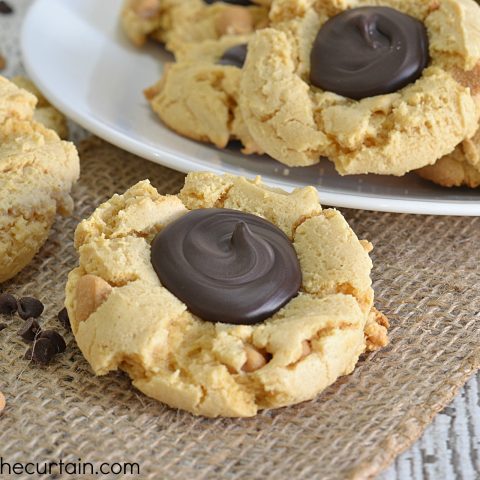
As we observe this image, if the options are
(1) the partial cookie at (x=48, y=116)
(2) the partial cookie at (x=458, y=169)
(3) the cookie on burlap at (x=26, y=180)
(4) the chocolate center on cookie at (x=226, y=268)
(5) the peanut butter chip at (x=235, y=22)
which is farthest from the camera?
(5) the peanut butter chip at (x=235, y=22)

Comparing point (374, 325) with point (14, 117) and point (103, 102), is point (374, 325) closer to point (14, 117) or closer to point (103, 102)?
point (14, 117)

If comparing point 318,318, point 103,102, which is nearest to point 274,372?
point 318,318

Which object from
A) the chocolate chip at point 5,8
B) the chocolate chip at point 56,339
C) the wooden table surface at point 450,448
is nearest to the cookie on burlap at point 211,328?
the chocolate chip at point 56,339

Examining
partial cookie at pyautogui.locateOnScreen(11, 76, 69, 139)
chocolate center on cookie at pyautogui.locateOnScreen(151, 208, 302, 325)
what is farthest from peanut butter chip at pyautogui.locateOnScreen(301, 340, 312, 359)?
partial cookie at pyautogui.locateOnScreen(11, 76, 69, 139)

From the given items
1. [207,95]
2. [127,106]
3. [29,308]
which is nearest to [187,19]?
[127,106]

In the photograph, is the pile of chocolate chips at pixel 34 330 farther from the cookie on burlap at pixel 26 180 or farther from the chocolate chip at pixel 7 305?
the cookie on burlap at pixel 26 180
